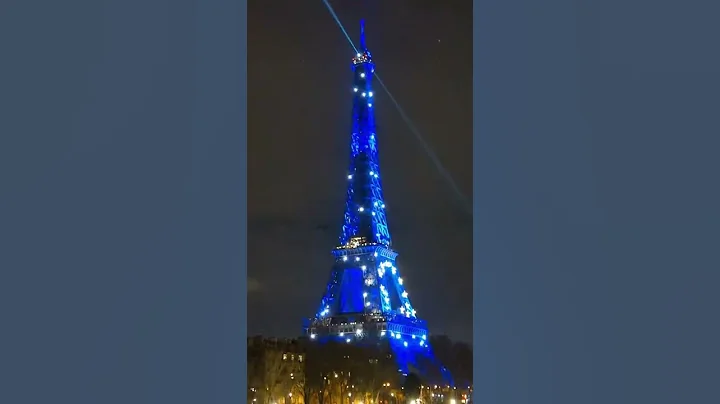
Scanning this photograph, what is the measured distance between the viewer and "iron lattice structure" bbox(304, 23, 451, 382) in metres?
3.45

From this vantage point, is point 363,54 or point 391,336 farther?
point 391,336

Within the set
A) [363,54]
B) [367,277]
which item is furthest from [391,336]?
[363,54]

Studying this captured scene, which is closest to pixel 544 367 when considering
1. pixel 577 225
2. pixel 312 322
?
pixel 577 225

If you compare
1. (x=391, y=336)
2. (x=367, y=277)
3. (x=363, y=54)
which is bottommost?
(x=391, y=336)

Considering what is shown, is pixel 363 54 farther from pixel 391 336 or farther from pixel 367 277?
pixel 391 336

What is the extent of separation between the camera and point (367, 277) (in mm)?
4320

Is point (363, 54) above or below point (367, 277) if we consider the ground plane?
above

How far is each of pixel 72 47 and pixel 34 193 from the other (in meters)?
0.40

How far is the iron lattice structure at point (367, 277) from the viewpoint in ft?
11.3

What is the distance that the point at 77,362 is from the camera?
1.71m

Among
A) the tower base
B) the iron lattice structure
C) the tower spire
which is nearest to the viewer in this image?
the tower spire

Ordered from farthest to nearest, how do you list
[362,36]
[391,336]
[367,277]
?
[391,336] → [367,277] → [362,36]

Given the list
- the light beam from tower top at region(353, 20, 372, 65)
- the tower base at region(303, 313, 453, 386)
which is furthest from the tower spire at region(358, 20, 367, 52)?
the tower base at region(303, 313, 453, 386)

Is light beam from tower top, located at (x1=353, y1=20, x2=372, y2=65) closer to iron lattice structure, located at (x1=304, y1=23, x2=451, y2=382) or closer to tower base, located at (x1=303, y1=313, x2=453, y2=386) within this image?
iron lattice structure, located at (x1=304, y1=23, x2=451, y2=382)
